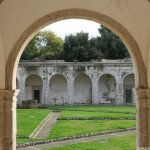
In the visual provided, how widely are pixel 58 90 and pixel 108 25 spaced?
1235 inches

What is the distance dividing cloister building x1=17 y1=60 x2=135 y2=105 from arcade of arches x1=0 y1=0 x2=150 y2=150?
27953mm

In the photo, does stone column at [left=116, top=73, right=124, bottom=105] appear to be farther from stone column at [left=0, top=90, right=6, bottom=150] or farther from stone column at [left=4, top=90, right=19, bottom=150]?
stone column at [left=0, top=90, right=6, bottom=150]

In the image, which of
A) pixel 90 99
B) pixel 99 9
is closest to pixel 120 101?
pixel 90 99

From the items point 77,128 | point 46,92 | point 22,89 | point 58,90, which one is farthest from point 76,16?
point 58,90

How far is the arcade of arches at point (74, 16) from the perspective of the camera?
7199mm

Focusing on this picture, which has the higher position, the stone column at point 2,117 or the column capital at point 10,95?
the column capital at point 10,95

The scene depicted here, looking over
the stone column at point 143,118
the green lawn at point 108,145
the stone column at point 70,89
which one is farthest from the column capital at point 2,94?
the stone column at point 70,89

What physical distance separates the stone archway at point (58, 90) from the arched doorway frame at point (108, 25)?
30293 mm

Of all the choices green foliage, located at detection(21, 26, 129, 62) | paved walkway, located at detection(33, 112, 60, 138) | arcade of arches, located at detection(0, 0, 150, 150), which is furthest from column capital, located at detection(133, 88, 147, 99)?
green foliage, located at detection(21, 26, 129, 62)

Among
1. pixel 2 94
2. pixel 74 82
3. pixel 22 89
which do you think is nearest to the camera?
pixel 2 94

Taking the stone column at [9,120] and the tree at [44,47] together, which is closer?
the stone column at [9,120]

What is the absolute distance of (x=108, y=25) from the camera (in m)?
7.46

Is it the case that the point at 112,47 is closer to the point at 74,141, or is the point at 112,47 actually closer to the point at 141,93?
the point at 74,141

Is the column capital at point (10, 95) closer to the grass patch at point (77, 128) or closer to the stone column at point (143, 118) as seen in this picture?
the stone column at point (143, 118)
